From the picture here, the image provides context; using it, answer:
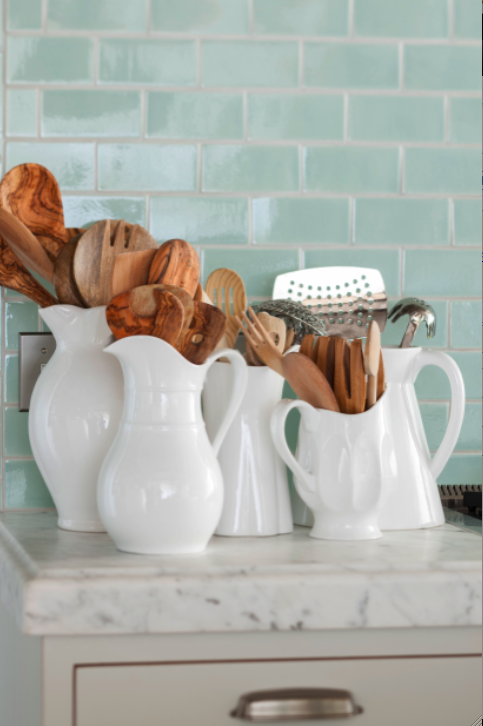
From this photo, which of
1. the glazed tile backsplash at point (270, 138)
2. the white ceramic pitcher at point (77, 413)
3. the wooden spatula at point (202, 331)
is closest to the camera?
the wooden spatula at point (202, 331)

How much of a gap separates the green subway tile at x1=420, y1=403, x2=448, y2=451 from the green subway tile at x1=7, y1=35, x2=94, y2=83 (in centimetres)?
80

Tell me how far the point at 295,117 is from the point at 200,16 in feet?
0.74

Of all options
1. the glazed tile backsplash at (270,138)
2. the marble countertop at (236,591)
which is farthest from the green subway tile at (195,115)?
the marble countertop at (236,591)

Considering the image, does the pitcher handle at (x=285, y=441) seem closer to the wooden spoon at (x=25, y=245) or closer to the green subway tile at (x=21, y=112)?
the wooden spoon at (x=25, y=245)

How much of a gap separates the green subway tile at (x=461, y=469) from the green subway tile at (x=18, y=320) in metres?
0.73

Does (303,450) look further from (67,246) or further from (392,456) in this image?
(67,246)

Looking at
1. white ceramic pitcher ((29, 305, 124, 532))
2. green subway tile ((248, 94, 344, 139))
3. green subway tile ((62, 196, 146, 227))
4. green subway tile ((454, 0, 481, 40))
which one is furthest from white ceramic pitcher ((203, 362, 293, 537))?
green subway tile ((454, 0, 481, 40))

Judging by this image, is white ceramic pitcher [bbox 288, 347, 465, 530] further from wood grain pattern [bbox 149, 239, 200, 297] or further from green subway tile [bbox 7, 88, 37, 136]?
green subway tile [bbox 7, 88, 37, 136]

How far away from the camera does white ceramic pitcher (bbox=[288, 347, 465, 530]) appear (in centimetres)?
97

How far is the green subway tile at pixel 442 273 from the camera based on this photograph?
1180mm

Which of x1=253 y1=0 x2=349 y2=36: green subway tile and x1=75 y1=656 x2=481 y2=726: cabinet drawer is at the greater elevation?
x1=253 y1=0 x2=349 y2=36: green subway tile

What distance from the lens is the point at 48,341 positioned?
1.11 metres

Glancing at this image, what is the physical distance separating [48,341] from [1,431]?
6.5 inches

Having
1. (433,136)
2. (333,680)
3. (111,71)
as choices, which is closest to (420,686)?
(333,680)
